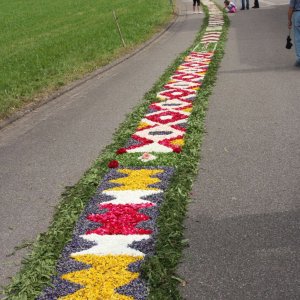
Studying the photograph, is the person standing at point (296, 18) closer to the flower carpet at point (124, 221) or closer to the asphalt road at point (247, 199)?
the asphalt road at point (247, 199)

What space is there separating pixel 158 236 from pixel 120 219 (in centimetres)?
61

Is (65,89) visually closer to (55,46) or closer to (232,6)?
(55,46)

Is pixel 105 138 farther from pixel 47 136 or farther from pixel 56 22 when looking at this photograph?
pixel 56 22

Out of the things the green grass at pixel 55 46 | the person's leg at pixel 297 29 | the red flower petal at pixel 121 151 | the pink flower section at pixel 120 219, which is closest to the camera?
Answer: the pink flower section at pixel 120 219

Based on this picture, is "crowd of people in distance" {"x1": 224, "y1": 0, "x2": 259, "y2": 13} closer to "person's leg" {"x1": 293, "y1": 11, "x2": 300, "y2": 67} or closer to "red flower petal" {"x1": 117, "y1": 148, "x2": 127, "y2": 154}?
"person's leg" {"x1": 293, "y1": 11, "x2": 300, "y2": 67}

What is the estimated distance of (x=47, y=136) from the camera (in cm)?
866

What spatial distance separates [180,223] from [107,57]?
40.2 feet

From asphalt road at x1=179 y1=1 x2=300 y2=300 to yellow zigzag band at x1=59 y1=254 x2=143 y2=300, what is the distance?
509mm

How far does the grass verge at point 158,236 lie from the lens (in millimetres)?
4141

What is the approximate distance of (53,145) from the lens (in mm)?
8094

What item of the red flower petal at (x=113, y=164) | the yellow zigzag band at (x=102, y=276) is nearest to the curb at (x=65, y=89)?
the red flower petal at (x=113, y=164)

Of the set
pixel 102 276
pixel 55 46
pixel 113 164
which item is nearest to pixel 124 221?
pixel 102 276

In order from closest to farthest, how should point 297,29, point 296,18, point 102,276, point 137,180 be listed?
point 102,276 → point 137,180 → point 296,18 → point 297,29

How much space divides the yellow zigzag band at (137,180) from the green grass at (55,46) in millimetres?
4645
